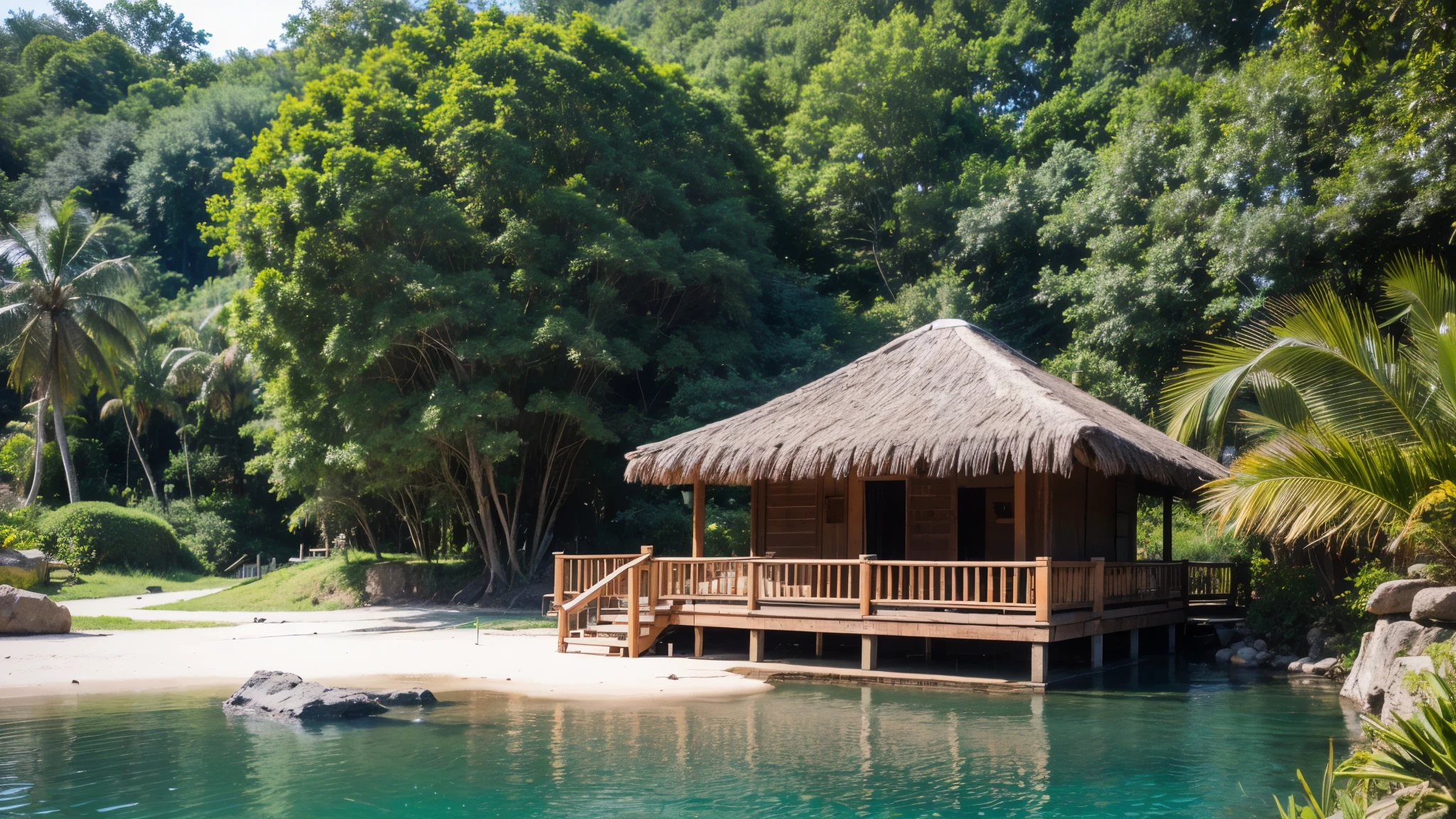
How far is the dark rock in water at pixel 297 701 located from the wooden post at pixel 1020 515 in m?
8.12

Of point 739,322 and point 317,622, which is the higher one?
point 739,322

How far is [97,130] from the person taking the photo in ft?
174

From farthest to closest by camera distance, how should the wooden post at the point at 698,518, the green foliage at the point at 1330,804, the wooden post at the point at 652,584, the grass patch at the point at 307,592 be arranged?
the grass patch at the point at 307,592 → the wooden post at the point at 698,518 → the wooden post at the point at 652,584 → the green foliage at the point at 1330,804

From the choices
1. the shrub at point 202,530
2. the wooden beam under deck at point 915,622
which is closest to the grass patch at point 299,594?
the shrub at point 202,530

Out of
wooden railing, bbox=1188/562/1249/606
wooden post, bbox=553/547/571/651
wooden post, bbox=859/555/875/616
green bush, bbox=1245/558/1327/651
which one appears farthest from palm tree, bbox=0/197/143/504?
green bush, bbox=1245/558/1327/651

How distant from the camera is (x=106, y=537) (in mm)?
30016

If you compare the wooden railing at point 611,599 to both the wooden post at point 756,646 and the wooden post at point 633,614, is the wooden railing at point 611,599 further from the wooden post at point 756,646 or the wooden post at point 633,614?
the wooden post at point 756,646

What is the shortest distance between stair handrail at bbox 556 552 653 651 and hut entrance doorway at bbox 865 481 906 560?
371cm

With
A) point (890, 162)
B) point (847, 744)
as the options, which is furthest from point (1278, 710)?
point (890, 162)

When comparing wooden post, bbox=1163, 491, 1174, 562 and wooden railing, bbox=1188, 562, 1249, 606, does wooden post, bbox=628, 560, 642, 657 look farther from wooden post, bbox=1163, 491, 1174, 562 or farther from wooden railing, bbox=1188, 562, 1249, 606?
wooden railing, bbox=1188, 562, 1249, 606

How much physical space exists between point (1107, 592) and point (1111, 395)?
10.1 metres

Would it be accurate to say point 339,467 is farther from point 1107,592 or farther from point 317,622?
point 1107,592

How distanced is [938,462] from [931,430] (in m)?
0.66

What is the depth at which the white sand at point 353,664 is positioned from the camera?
12.8m
